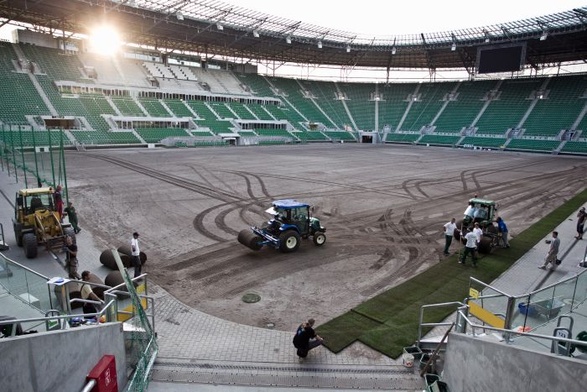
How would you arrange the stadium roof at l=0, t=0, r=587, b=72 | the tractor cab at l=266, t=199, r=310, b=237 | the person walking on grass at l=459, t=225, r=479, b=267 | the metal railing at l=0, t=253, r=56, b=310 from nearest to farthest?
the metal railing at l=0, t=253, r=56, b=310
the person walking on grass at l=459, t=225, r=479, b=267
the tractor cab at l=266, t=199, r=310, b=237
the stadium roof at l=0, t=0, r=587, b=72

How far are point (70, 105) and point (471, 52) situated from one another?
217 ft

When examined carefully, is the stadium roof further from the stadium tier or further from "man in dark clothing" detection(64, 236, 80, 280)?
"man in dark clothing" detection(64, 236, 80, 280)

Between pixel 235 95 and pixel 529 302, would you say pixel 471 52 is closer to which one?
pixel 235 95

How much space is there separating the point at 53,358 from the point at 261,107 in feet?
227

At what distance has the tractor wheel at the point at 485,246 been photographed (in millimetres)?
14078

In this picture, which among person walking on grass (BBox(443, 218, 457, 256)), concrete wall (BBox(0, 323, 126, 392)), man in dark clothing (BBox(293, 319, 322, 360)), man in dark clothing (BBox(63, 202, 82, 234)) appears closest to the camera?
concrete wall (BBox(0, 323, 126, 392))

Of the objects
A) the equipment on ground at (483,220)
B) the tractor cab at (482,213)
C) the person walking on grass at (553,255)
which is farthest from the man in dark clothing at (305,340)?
the tractor cab at (482,213)

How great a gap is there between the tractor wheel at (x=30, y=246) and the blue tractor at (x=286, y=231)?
6.84 meters

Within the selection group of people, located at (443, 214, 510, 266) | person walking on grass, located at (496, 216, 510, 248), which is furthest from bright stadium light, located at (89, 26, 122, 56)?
person walking on grass, located at (496, 216, 510, 248)

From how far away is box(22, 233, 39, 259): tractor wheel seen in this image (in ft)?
40.5

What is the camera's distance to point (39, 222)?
13.1m

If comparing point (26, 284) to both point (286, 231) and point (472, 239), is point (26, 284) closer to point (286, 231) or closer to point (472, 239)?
point (286, 231)

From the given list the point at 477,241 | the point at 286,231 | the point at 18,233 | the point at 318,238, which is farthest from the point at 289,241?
the point at 18,233

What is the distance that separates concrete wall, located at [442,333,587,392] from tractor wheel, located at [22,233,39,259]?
1290cm
